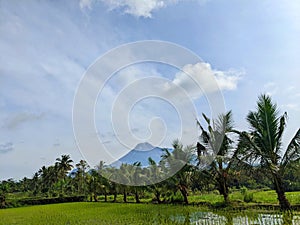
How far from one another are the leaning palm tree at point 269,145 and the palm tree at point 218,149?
1987mm

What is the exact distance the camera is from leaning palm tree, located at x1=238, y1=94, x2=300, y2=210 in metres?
8.94

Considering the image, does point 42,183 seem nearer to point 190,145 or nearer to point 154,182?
point 154,182

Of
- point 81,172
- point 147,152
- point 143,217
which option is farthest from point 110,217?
point 81,172

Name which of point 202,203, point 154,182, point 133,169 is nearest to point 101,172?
point 133,169

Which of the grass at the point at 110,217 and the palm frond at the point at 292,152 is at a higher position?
the palm frond at the point at 292,152

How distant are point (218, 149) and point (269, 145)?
3220 mm

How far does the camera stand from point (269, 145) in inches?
370

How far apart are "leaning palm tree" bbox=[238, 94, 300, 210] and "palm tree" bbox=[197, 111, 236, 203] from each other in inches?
78.2

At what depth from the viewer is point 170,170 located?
16.2m

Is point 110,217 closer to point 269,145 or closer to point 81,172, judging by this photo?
point 269,145

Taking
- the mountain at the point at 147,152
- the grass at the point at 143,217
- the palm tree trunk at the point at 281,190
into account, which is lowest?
the grass at the point at 143,217

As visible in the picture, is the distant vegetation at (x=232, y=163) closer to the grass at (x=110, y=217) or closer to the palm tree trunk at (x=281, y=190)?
the palm tree trunk at (x=281, y=190)

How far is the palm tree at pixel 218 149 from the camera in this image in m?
12.0

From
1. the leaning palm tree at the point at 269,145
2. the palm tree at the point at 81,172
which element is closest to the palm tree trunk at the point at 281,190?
the leaning palm tree at the point at 269,145
